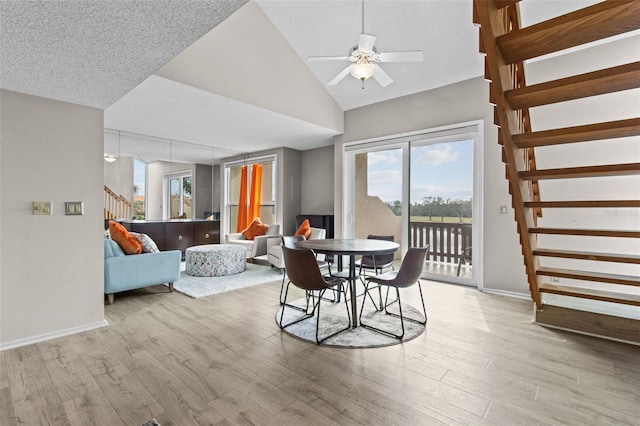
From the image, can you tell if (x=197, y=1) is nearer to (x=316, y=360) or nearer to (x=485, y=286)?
(x=316, y=360)

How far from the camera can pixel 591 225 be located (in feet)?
11.4

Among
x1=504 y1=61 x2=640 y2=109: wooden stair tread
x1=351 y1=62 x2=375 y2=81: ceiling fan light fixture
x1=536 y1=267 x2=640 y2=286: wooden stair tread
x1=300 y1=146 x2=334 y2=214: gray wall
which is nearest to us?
x1=504 y1=61 x2=640 y2=109: wooden stair tread

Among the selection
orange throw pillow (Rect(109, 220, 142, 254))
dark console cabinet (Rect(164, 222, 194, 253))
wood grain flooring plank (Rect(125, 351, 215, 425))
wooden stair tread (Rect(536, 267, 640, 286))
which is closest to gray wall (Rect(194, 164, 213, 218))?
dark console cabinet (Rect(164, 222, 194, 253))

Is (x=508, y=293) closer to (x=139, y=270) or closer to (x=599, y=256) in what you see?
(x=599, y=256)

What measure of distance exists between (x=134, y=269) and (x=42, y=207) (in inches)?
52.3

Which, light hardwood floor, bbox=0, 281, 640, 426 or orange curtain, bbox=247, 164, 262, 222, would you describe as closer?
light hardwood floor, bbox=0, 281, 640, 426

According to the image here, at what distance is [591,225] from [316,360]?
3.43 m

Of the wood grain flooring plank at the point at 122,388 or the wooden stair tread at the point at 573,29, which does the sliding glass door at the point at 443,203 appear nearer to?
the wooden stair tread at the point at 573,29

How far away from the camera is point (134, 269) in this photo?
3.75 meters

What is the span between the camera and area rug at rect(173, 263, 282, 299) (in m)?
4.14

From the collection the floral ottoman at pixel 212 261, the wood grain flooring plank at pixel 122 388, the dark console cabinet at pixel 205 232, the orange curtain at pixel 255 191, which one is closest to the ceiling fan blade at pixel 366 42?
the wood grain flooring plank at pixel 122 388

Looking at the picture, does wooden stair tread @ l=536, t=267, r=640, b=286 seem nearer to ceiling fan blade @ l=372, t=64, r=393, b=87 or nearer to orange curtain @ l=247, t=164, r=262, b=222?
ceiling fan blade @ l=372, t=64, r=393, b=87

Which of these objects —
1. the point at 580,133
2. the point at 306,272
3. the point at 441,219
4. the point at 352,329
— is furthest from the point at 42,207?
the point at 441,219

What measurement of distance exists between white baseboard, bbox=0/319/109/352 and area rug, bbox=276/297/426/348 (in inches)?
67.7
